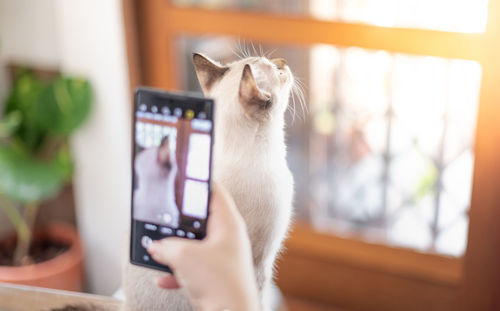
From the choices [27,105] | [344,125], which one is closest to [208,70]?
[27,105]

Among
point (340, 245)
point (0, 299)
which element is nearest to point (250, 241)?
point (0, 299)

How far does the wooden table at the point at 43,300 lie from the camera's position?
29.4 inches

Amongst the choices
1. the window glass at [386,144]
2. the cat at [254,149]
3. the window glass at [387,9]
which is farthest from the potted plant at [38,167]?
the cat at [254,149]

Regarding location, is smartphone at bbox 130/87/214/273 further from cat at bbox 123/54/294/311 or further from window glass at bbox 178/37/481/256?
window glass at bbox 178/37/481/256

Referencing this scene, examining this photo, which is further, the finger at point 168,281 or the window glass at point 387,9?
the window glass at point 387,9

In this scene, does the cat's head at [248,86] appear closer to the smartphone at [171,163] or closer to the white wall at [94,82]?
the smartphone at [171,163]

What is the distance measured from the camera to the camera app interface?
607 mm

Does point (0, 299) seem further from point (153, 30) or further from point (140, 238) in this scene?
point (153, 30)

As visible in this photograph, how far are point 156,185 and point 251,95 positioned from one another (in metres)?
0.13

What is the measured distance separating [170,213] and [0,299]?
275 millimetres

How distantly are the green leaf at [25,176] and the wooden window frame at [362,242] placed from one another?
28cm

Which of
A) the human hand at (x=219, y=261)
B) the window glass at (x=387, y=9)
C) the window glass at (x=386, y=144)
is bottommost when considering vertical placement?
the window glass at (x=386, y=144)

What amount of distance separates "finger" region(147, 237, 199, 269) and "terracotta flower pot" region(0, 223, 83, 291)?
89 centimetres

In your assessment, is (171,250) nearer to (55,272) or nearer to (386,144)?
(55,272)
